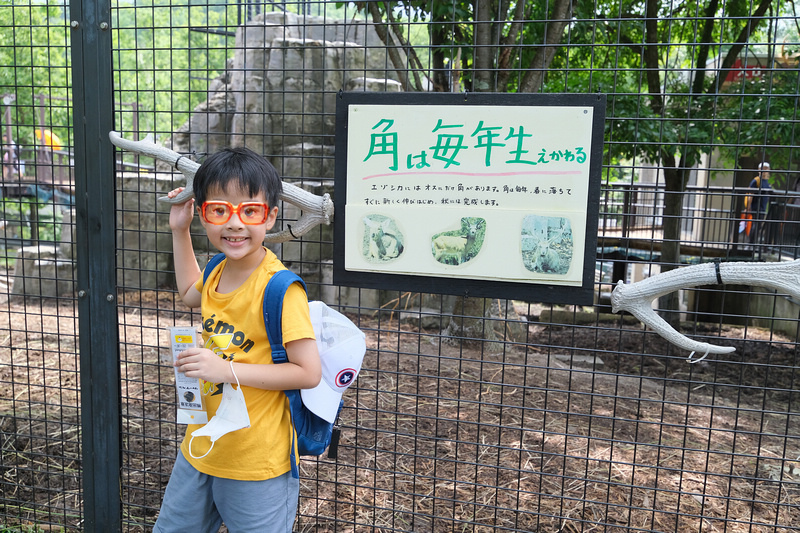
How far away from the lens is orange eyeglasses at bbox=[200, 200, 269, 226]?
1.84m

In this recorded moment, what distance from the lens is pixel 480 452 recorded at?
11.7ft

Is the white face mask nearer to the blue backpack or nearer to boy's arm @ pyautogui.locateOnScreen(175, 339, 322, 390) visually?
boy's arm @ pyautogui.locateOnScreen(175, 339, 322, 390)

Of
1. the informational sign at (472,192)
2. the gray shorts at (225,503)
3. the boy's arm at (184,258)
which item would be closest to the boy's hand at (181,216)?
the boy's arm at (184,258)

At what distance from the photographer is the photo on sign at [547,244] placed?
2.32 metres

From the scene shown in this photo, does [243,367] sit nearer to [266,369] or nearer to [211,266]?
[266,369]

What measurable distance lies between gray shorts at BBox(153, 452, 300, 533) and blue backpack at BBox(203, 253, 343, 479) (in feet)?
0.27

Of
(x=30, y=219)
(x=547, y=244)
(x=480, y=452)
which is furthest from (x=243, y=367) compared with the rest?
(x=30, y=219)

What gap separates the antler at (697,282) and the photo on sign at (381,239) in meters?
0.81

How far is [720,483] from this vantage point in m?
3.42

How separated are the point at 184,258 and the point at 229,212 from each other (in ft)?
1.54

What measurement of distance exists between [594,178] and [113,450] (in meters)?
2.27

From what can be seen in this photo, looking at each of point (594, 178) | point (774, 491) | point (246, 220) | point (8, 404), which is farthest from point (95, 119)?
point (774, 491)

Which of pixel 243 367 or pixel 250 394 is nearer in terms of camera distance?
pixel 243 367

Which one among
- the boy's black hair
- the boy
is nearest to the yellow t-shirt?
the boy
